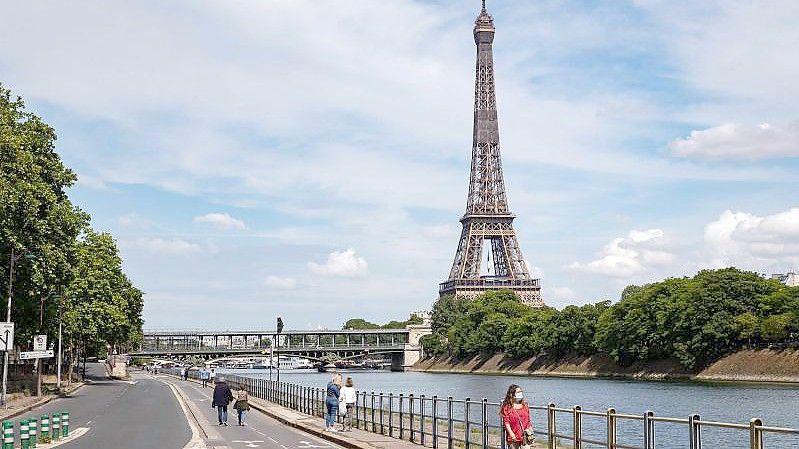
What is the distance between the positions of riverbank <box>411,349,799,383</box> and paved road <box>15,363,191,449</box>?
60894 millimetres

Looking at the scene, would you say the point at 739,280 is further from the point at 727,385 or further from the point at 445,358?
the point at 445,358

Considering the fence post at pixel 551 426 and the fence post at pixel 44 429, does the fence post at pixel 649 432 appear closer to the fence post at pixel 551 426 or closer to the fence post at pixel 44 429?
the fence post at pixel 551 426

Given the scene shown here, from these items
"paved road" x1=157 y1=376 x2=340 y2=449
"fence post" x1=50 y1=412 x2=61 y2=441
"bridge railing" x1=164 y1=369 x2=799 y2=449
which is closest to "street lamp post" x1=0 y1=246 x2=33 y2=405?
"paved road" x1=157 y1=376 x2=340 y2=449

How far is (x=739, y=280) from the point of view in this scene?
116312 millimetres

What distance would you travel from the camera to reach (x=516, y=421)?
20.0m

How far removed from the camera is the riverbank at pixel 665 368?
103688mm

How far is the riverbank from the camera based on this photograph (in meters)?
104

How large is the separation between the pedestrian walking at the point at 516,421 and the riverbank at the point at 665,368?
86.7m

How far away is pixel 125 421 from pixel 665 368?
85.2 m

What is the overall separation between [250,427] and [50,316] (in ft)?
116

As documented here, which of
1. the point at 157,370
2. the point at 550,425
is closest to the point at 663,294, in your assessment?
the point at 157,370

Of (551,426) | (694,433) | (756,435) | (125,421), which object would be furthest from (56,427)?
(756,435)

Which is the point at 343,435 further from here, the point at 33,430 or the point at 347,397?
the point at 33,430

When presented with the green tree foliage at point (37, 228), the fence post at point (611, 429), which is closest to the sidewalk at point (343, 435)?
the fence post at point (611, 429)
